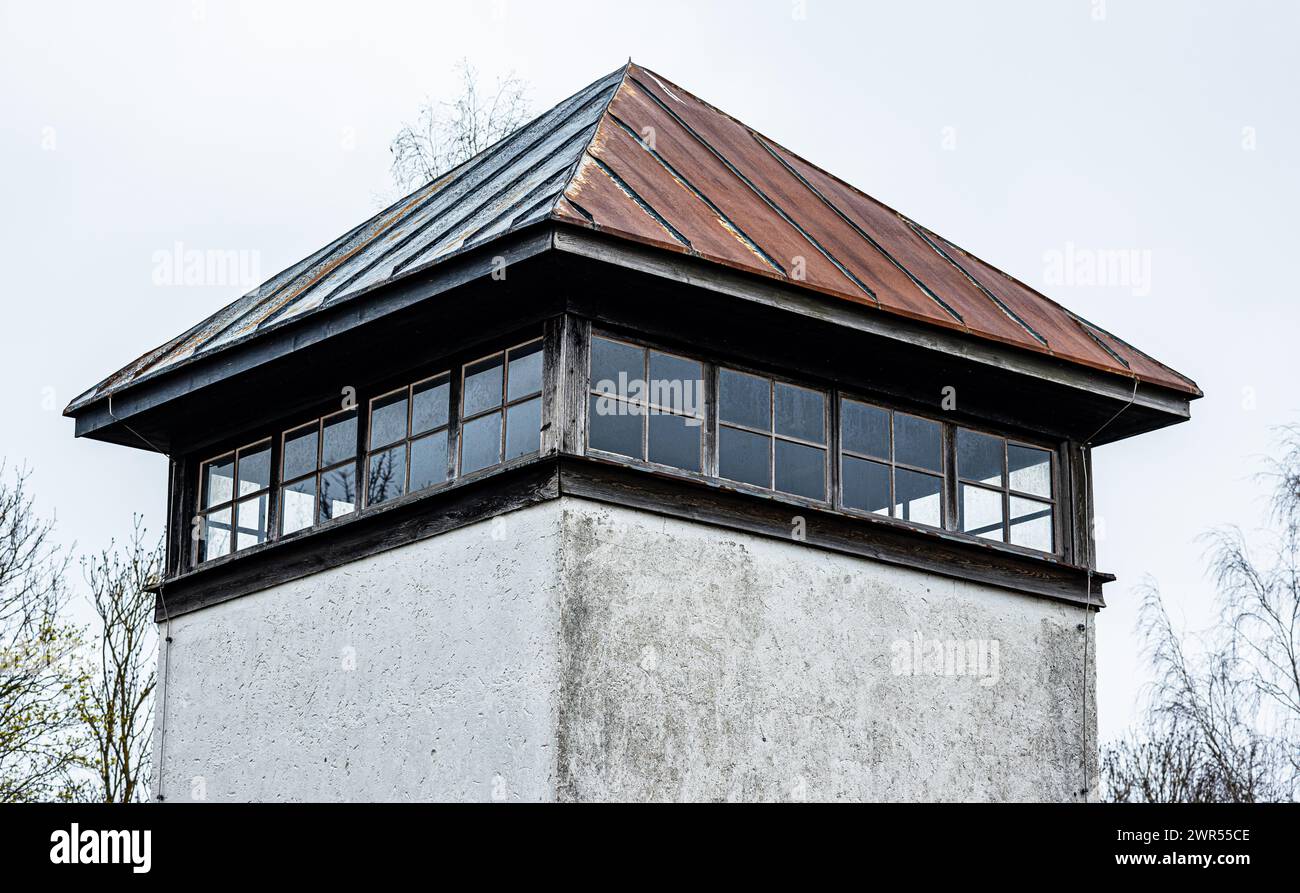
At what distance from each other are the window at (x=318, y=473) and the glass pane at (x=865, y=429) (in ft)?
11.8

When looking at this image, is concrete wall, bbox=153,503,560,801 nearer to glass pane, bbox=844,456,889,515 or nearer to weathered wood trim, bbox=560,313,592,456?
weathered wood trim, bbox=560,313,592,456

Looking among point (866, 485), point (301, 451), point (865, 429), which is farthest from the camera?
point (301, 451)

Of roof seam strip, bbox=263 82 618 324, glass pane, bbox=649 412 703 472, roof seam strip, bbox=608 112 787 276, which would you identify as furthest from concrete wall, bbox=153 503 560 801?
roof seam strip, bbox=608 112 787 276

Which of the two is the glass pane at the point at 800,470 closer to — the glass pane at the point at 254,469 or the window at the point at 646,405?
the window at the point at 646,405

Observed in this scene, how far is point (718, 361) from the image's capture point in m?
12.4

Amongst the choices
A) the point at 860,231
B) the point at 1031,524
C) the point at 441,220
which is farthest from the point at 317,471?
the point at 1031,524

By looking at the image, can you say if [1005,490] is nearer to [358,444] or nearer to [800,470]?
[800,470]

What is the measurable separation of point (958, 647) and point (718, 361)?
283 cm

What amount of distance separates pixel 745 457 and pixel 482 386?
73.7 inches

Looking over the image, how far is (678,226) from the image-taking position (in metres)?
11.9

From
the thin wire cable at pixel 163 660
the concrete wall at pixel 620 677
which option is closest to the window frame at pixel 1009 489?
the concrete wall at pixel 620 677

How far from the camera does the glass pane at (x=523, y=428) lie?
38.5 ft

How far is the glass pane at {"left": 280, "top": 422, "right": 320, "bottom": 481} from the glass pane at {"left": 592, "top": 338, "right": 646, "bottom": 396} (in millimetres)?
2756

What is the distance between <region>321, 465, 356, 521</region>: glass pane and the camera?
→ 13078mm
